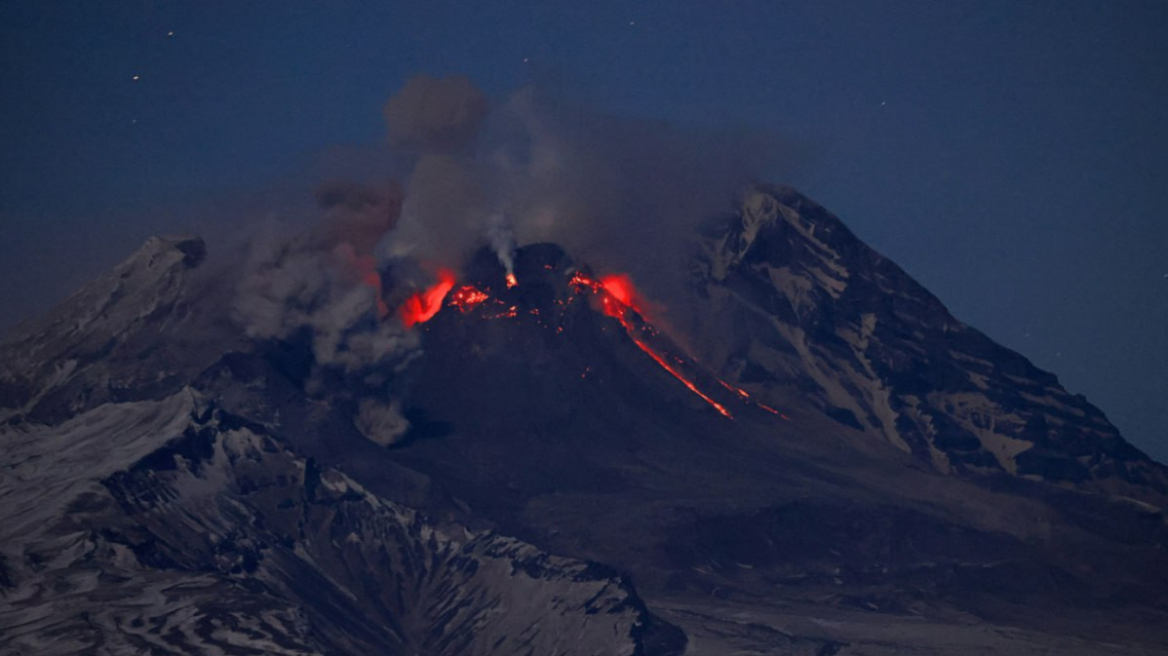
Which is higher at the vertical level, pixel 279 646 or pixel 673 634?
pixel 673 634

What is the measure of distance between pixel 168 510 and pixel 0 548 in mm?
16963

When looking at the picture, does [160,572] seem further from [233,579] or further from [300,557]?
[300,557]

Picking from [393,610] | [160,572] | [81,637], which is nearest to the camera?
[81,637]

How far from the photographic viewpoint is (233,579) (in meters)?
180

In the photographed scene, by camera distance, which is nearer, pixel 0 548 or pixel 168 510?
pixel 0 548

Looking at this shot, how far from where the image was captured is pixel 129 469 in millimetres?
196625

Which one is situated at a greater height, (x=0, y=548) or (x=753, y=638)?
(x=753, y=638)

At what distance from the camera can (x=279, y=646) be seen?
16400 centimetres

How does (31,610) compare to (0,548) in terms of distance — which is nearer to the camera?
(31,610)

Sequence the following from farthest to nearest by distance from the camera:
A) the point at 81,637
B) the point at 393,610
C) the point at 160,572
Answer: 1. the point at 393,610
2. the point at 160,572
3. the point at 81,637

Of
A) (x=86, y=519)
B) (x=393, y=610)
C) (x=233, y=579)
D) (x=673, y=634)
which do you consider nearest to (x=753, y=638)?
(x=673, y=634)

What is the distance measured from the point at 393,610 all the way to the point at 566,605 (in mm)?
15669

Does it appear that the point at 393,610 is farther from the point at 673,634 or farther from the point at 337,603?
the point at 673,634

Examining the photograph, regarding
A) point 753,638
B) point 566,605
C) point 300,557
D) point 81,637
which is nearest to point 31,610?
point 81,637
